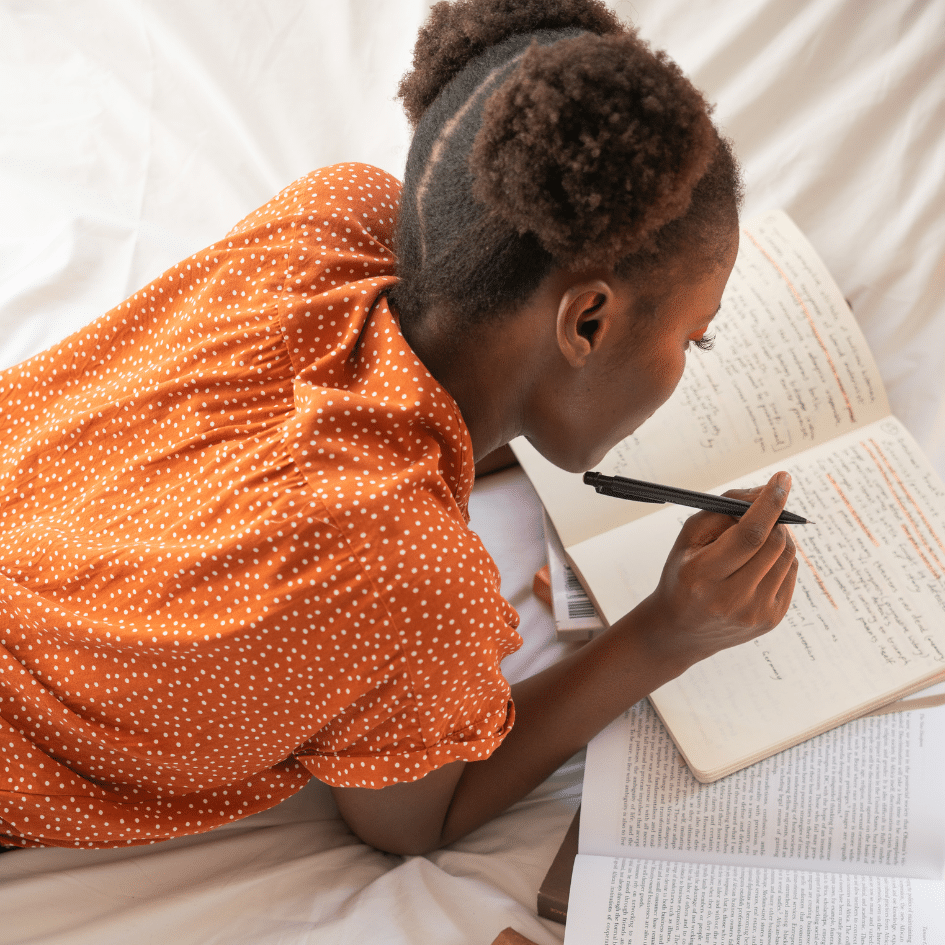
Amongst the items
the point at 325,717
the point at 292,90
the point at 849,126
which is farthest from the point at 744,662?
the point at 292,90

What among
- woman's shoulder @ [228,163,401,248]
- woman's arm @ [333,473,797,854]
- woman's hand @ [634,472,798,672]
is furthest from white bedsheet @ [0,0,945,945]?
woman's shoulder @ [228,163,401,248]

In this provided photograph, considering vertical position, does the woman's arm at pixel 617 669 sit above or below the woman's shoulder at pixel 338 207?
below

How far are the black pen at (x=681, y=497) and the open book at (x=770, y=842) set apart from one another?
0.54 feet

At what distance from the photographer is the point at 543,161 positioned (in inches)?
17.6

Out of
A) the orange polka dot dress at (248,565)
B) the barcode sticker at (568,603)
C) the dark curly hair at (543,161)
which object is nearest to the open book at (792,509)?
the barcode sticker at (568,603)

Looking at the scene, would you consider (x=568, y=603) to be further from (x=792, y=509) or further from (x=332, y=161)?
(x=332, y=161)

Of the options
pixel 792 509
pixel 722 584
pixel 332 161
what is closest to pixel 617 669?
pixel 722 584

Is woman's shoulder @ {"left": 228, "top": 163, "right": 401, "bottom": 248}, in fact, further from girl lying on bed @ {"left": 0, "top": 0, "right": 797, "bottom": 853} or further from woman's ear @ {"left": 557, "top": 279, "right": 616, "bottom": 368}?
woman's ear @ {"left": 557, "top": 279, "right": 616, "bottom": 368}

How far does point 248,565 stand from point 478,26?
0.34 m

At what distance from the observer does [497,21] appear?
54 cm

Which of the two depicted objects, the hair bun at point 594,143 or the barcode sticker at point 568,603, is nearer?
the hair bun at point 594,143

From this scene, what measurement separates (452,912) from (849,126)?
86 centimetres

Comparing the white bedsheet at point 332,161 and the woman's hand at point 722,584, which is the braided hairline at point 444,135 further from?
the white bedsheet at point 332,161

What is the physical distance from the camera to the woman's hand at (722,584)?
0.61 meters
